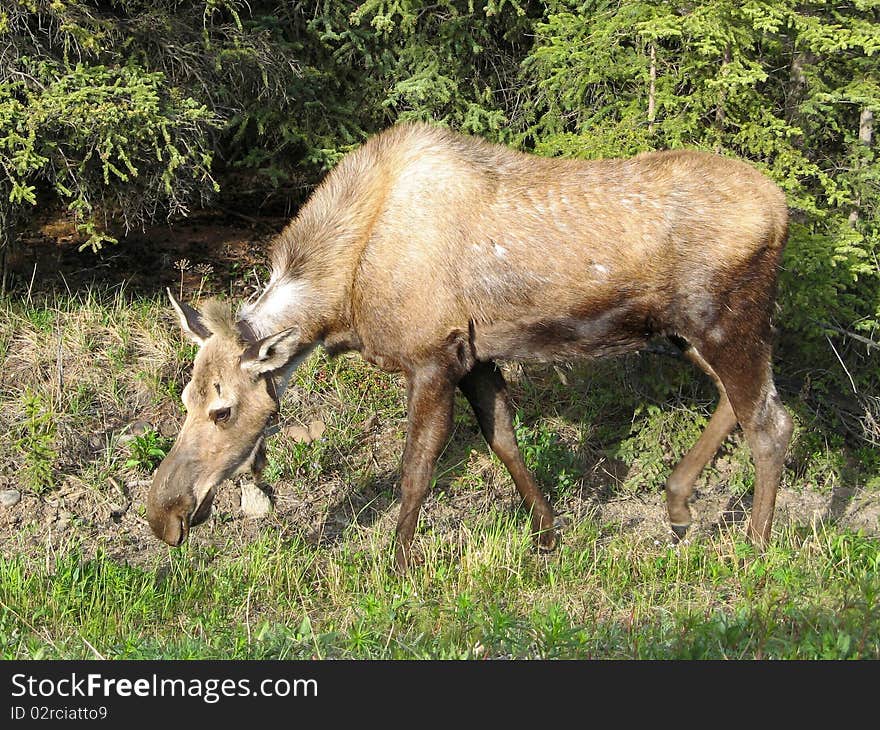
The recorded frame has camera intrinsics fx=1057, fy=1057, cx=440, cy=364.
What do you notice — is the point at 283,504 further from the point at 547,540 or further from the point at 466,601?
the point at 466,601

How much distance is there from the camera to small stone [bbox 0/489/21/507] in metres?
7.34

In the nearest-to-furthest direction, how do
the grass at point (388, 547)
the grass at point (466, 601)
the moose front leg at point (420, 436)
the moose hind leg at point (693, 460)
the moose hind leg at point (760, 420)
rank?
the grass at point (466, 601) → the grass at point (388, 547) → the moose front leg at point (420, 436) → the moose hind leg at point (760, 420) → the moose hind leg at point (693, 460)

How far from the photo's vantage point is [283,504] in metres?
7.68

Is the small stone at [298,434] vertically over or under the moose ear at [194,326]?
under

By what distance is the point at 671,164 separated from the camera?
21.2 feet

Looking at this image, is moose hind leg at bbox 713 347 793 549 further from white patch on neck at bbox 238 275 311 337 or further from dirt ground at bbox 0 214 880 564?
white patch on neck at bbox 238 275 311 337

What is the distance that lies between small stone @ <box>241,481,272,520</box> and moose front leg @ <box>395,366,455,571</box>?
1.44 m

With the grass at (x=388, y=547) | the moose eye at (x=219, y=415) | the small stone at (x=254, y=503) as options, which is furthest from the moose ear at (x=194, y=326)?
the small stone at (x=254, y=503)

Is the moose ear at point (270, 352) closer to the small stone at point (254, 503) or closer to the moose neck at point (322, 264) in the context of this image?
the moose neck at point (322, 264)

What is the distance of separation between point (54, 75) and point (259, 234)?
297cm

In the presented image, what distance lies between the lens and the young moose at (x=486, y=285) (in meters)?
6.16

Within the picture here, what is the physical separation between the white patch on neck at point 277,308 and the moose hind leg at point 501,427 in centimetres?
127

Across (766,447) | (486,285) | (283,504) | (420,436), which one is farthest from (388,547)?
(766,447)

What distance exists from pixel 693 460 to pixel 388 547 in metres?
2.11
